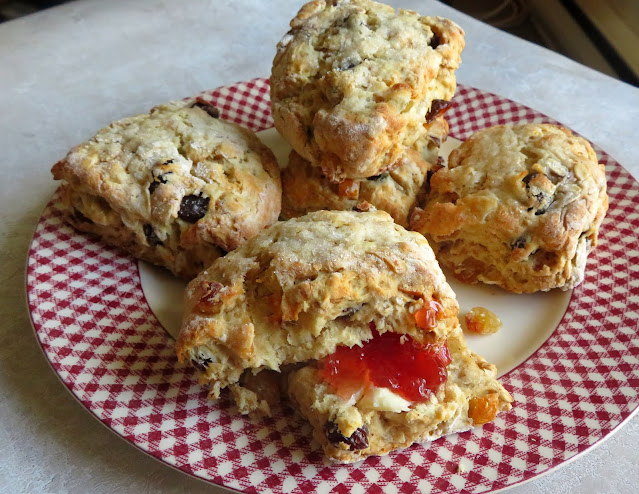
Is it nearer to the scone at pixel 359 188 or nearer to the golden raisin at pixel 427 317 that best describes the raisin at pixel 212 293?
the golden raisin at pixel 427 317

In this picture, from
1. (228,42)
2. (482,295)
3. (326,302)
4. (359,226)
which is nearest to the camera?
(326,302)

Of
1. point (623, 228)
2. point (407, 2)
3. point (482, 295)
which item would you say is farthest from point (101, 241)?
point (407, 2)

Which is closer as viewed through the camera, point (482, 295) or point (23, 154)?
point (482, 295)

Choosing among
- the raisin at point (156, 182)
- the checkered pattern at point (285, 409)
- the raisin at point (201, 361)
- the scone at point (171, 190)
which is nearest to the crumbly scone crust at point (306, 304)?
the raisin at point (201, 361)


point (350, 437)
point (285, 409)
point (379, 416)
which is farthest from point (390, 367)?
point (285, 409)

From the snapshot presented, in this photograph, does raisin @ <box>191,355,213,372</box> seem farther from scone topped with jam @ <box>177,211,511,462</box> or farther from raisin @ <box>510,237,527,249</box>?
raisin @ <box>510,237,527,249</box>

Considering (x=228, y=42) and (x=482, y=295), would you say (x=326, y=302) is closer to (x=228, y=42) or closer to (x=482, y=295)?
(x=482, y=295)
